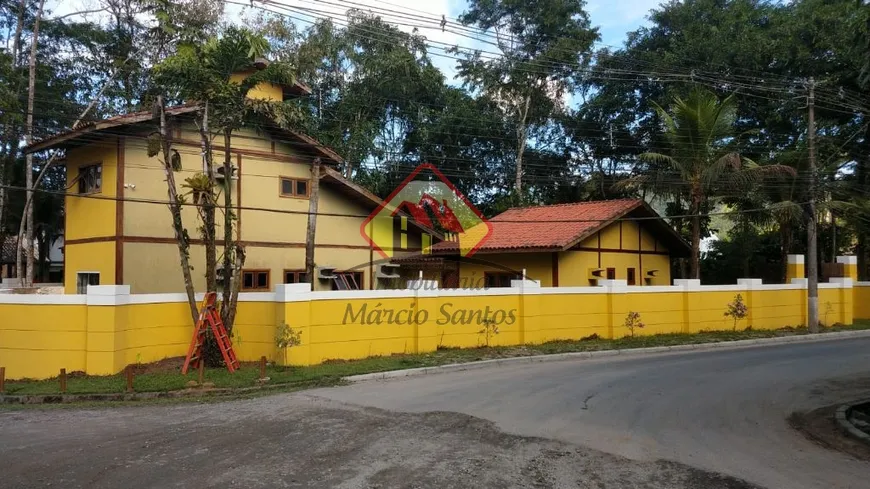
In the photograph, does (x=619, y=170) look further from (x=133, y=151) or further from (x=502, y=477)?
(x=502, y=477)

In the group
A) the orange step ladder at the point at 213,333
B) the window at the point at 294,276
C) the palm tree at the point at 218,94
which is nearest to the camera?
the orange step ladder at the point at 213,333

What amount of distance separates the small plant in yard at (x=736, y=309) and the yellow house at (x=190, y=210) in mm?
11677

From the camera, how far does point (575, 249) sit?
22.2 meters

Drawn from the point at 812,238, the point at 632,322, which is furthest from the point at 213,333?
the point at 812,238

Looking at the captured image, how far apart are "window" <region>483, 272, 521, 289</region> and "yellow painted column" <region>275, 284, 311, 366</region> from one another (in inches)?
431

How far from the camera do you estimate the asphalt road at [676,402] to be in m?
6.90

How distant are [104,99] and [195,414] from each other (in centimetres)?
2204

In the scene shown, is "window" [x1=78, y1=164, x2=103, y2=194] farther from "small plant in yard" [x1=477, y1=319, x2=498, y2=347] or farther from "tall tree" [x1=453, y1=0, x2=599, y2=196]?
"tall tree" [x1=453, y1=0, x2=599, y2=196]

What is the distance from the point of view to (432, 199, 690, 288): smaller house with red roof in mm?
21953

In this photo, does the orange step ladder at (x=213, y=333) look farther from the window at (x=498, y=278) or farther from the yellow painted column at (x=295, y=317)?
the window at (x=498, y=278)

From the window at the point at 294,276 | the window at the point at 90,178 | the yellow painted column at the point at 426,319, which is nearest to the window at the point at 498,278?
the window at the point at 294,276

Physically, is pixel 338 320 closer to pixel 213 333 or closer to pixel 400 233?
pixel 213 333

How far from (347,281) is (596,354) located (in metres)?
9.00

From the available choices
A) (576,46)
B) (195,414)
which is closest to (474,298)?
(195,414)
